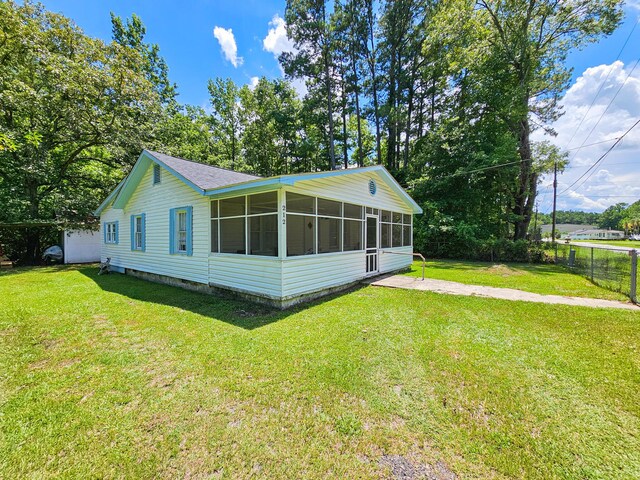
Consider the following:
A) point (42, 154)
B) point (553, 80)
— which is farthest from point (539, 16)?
point (42, 154)

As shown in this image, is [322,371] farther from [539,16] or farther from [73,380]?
[539,16]

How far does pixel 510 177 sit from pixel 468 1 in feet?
37.8

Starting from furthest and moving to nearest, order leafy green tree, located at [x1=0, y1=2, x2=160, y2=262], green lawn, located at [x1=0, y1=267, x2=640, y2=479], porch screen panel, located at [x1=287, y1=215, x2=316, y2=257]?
leafy green tree, located at [x1=0, y1=2, x2=160, y2=262], porch screen panel, located at [x1=287, y1=215, x2=316, y2=257], green lawn, located at [x1=0, y1=267, x2=640, y2=479]

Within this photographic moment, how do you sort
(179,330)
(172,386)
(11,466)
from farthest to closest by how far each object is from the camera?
1. (179,330)
2. (172,386)
3. (11,466)

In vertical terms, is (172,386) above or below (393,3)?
below

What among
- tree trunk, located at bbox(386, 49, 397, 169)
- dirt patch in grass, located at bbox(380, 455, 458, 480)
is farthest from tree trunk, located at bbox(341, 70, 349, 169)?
dirt patch in grass, located at bbox(380, 455, 458, 480)

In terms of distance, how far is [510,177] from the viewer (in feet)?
52.6

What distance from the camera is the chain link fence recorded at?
6.10m

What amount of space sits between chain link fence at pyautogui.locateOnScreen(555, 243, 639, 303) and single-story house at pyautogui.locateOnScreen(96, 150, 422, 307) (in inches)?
205

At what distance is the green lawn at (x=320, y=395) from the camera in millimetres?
2059

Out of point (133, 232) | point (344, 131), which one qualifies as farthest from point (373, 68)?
point (133, 232)

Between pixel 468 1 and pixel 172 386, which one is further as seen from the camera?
pixel 468 1

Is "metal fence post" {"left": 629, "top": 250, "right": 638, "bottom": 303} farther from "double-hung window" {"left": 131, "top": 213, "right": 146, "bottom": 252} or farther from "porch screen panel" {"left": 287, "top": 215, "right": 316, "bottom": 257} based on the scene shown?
"double-hung window" {"left": 131, "top": 213, "right": 146, "bottom": 252}

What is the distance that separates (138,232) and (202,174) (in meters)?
4.47
